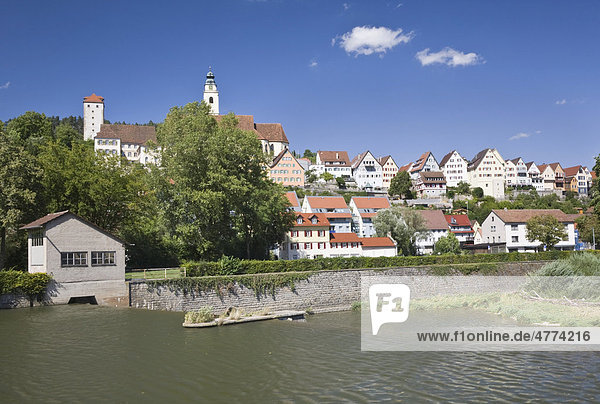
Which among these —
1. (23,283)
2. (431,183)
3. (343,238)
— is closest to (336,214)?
(343,238)

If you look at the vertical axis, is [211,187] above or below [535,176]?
below

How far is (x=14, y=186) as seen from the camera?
3228 cm

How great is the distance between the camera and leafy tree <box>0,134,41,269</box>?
31922 mm

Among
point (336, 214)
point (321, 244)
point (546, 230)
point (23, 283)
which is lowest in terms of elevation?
point (23, 283)

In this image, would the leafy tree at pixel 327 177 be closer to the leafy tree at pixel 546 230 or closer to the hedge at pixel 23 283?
the leafy tree at pixel 546 230

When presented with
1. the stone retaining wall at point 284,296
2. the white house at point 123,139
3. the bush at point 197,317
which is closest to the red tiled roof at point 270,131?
the white house at point 123,139

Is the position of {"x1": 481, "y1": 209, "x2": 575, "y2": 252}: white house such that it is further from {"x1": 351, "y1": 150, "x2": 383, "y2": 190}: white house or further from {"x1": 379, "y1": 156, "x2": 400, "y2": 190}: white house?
{"x1": 379, "y1": 156, "x2": 400, "y2": 190}: white house

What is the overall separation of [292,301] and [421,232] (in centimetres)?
3251

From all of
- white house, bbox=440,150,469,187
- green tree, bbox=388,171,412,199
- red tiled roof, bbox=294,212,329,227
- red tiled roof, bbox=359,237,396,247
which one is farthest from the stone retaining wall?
white house, bbox=440,150,469,187

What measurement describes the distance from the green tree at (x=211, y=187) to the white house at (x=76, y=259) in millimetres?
5654

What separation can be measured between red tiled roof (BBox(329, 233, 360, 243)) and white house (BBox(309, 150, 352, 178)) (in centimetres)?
7311

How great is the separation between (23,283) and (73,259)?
117 inches

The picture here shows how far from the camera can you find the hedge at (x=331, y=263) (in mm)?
31922

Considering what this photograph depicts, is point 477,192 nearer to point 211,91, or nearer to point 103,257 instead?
point 211,91
